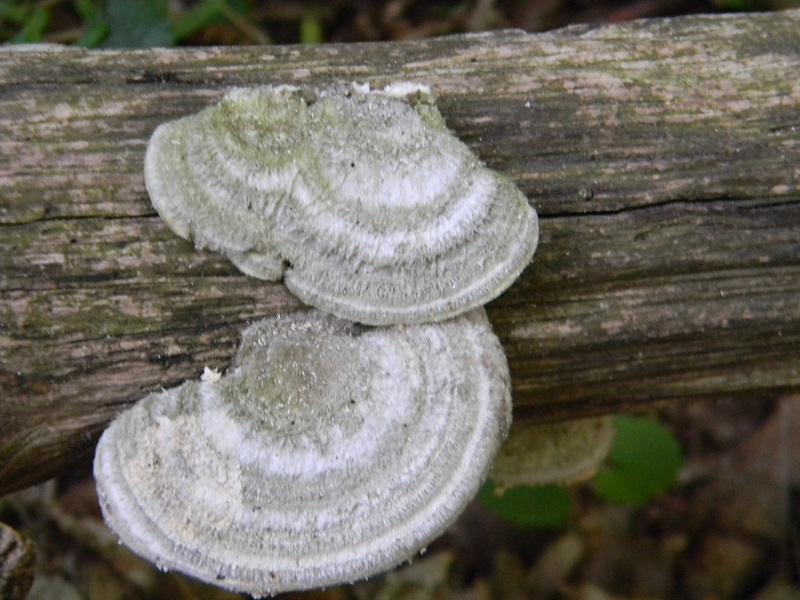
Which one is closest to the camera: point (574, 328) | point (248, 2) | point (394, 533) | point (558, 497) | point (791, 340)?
point (394, 533)

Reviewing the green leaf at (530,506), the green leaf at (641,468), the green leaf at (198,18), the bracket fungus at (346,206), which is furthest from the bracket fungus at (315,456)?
the green leaf at (198,18)

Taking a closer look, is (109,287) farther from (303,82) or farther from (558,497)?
(558,497)

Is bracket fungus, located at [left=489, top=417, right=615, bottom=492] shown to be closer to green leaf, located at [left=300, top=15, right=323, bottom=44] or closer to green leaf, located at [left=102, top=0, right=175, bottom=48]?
green leaf, located at [left=102, top=0, right=175, bottom=48]

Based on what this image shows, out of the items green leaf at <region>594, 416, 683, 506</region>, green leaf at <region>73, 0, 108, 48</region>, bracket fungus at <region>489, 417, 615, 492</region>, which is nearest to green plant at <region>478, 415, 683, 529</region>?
green leaf at <region>594, 416, 683, 506</region>

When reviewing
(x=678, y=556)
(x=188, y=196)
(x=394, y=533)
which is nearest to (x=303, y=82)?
(x=188, y=196)

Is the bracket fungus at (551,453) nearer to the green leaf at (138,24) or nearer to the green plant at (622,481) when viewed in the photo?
the green plant at (622,481)
